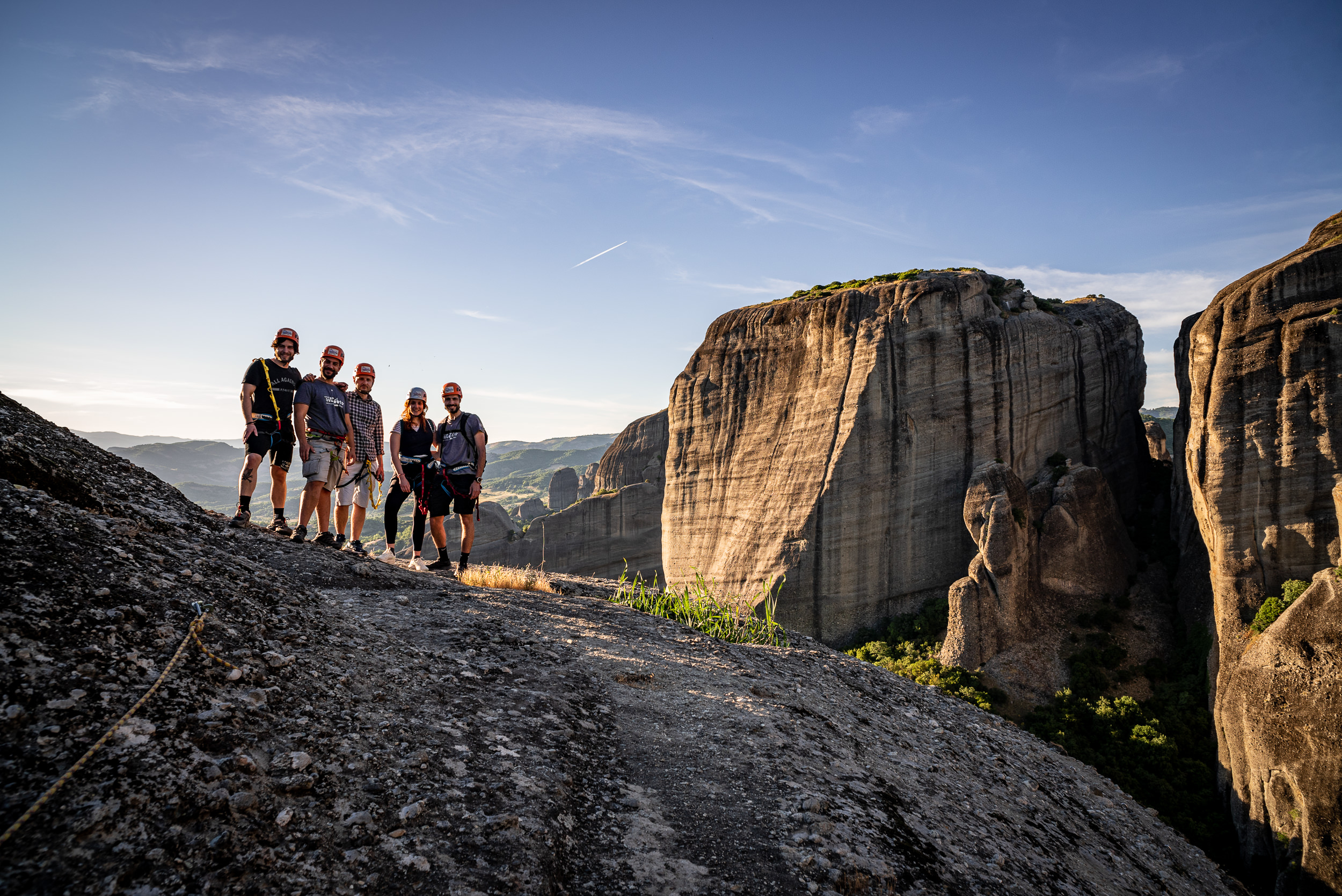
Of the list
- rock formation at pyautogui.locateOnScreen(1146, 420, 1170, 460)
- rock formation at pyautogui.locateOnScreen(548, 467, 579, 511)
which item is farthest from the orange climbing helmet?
rock formation at pyautogui.locateOnScreen(548, 467, 579, 511)

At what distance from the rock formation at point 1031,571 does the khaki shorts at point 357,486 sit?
22433mm

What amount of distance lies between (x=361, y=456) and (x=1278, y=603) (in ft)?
77.1

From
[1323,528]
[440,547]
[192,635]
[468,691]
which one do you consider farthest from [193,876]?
[1323,528]

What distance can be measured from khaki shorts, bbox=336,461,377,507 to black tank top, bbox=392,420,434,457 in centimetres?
59

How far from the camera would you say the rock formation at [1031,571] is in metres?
26.1

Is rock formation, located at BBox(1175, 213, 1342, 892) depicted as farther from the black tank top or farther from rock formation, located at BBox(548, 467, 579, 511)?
rock formation, located at BBox(548, 467, 579, 511)

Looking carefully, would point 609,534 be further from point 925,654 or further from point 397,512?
point 397,512

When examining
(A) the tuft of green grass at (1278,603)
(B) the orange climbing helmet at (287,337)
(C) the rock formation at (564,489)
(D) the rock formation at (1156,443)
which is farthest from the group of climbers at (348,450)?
(C) the rock formation at (564,489)

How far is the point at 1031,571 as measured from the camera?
27.6m

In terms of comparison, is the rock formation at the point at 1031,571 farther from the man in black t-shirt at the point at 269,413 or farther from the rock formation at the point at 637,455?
the rock formation at the point at 637,455

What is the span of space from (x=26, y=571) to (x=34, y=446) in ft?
10.5

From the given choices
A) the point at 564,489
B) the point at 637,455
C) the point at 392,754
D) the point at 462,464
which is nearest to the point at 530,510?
the point at 564,489

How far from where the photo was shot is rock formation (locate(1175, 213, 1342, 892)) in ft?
52.7

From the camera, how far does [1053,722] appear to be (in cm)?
2342
